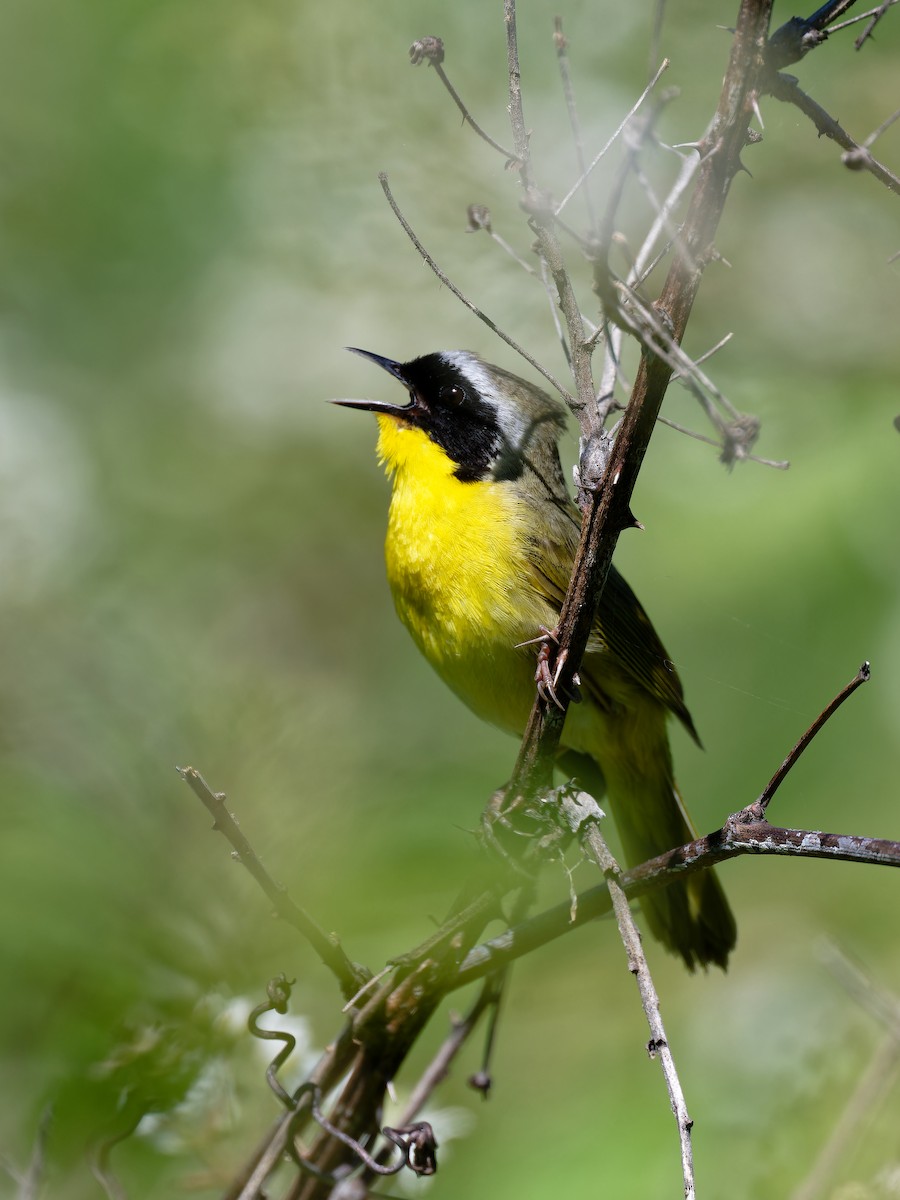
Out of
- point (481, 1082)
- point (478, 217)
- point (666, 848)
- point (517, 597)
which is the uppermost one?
point (478, 217)

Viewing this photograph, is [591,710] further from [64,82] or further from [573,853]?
[64,82]

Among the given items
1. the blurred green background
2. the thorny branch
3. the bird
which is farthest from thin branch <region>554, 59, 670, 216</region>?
the bird

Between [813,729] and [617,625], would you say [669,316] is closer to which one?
[813,729]

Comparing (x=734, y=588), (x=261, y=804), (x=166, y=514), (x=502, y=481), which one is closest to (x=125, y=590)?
(x=166, y=514)

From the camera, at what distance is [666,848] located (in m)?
3.53

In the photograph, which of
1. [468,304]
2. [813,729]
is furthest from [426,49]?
[813,729]

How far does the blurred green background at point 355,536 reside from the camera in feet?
7.44

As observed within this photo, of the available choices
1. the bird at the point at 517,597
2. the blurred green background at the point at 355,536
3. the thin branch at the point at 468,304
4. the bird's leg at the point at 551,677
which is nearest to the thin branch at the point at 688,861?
the blurred green background at the point at 355,536

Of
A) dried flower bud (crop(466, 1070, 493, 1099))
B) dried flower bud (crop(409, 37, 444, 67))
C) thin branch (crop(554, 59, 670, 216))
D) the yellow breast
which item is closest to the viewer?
thin branch (crop(554, 59, 670, 216))

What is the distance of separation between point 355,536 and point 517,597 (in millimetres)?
2213

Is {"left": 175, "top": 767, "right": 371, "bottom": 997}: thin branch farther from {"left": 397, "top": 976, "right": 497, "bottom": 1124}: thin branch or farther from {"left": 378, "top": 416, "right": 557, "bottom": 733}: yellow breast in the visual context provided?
{"left": 378, "top": 416, "right": 557, "bottom": 733}: yellow breast

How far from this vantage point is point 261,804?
7.00 feet

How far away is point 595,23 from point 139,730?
2995 millimetres

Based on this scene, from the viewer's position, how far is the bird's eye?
3.51 metres
